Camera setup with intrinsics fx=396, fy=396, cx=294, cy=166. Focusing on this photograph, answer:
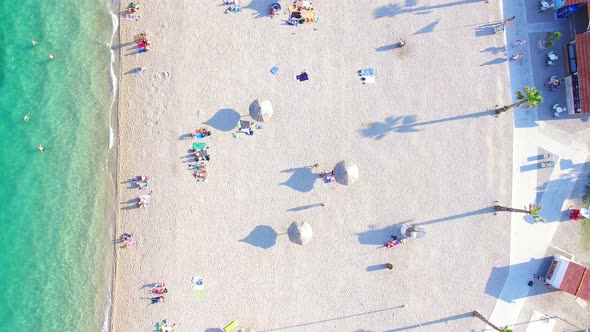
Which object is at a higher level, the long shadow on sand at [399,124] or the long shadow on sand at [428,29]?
the long shadow on sand at [428,29]

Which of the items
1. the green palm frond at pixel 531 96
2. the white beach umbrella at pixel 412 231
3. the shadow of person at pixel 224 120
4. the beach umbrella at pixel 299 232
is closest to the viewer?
the green palm frond at pixel 531 96

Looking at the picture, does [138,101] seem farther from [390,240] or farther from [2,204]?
[390,240]

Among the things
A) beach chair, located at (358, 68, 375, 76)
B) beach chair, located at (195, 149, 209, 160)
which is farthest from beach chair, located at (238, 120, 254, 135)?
beach chair, located at (358, 68, 375, 76)

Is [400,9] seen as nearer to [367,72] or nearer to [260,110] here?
[367,72]

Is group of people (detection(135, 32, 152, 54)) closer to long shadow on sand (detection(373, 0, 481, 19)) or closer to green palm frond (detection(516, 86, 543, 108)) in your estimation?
long shadow on sand (detection(373, 0, 481, 19))

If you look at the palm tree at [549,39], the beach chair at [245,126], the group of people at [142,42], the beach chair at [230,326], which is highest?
the group of people at [142,42]

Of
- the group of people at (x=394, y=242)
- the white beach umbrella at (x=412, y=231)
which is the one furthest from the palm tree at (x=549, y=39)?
the group of people at (x=394, y=242)

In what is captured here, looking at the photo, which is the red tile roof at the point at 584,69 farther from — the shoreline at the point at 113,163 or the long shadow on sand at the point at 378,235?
the shoreline at the point at 113,163
